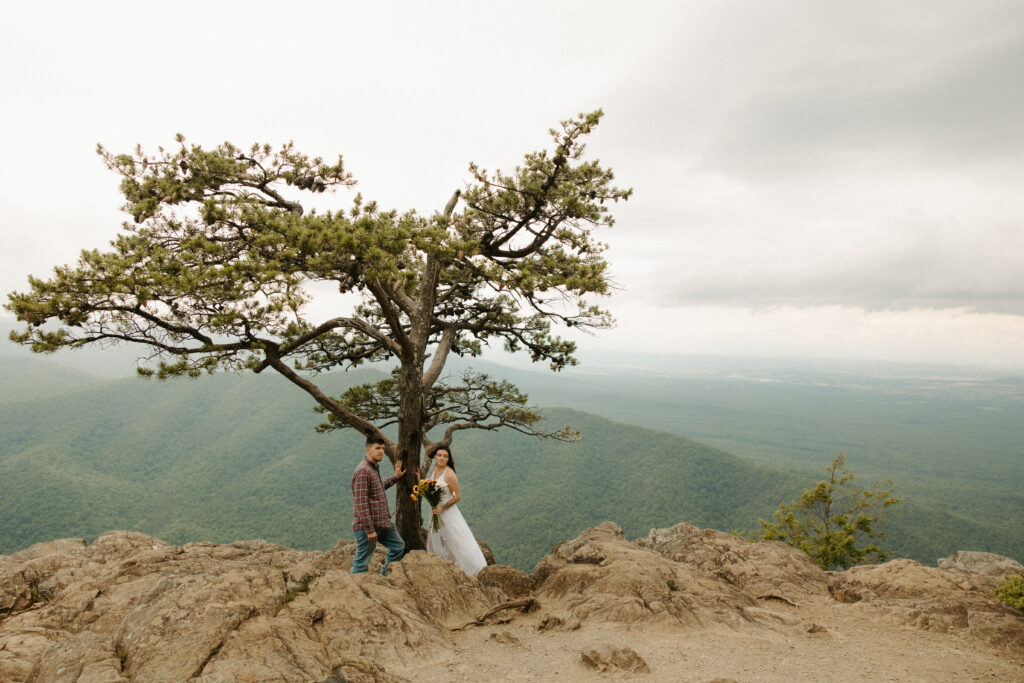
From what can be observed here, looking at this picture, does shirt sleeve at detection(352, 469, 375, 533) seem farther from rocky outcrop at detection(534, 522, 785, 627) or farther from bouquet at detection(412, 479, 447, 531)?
rocky outcrop at detection(534, 522, 785, 627)

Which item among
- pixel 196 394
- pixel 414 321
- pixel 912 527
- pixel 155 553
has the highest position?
pixel 414 321

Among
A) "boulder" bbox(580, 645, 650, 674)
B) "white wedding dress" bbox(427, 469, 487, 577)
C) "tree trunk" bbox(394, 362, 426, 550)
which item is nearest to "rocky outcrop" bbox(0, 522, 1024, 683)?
"boulder" bbox(580, 645, 650, 674)

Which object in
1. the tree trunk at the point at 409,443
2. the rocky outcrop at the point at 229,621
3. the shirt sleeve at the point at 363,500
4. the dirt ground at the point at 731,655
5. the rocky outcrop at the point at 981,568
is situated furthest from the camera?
the tree trunk at the point at 409,443

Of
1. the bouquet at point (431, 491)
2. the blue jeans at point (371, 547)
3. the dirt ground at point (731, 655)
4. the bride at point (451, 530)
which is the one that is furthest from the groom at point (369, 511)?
the dirt ground at point (731, 655)

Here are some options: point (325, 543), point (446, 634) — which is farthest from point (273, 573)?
point (325, 543)

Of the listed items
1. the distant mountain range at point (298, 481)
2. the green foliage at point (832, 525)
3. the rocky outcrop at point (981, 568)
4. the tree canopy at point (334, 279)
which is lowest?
the distant mountain range at point (298, 481)

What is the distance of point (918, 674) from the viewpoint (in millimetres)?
5219

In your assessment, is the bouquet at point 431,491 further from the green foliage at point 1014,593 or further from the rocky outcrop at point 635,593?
the green foliage at point 1014,593

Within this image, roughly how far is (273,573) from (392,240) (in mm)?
5351

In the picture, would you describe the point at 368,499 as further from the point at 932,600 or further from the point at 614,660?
the point at 932,600

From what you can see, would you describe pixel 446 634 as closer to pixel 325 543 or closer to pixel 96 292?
pixel 96 292

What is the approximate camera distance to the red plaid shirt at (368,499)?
24.1ft

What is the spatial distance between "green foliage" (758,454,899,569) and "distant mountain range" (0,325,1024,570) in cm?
3923

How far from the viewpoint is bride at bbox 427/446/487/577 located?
27.5ft
